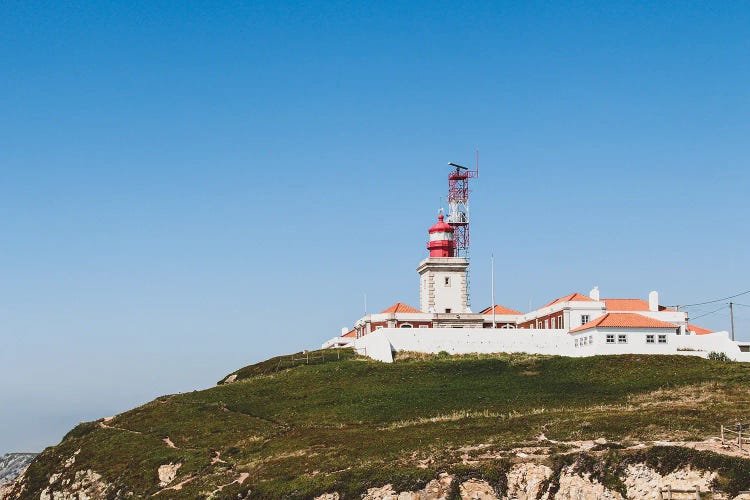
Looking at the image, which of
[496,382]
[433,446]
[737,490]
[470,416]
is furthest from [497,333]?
[737,490]

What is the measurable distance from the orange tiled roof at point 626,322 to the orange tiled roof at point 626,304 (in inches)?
362

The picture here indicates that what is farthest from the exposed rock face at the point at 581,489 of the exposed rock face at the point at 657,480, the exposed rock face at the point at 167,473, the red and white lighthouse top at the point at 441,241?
the red and white lighthouse top at the point at 441,241

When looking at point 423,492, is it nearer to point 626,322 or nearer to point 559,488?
point 559,488

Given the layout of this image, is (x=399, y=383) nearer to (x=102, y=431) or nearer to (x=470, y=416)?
(x=470, y=416)

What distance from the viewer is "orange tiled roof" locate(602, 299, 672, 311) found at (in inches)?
4131

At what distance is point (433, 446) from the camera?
62.6 m

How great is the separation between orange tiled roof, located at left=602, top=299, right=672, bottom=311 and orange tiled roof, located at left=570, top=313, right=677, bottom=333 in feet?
30.2

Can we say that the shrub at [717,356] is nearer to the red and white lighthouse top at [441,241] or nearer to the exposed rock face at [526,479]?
the red and white lighthouse top at [441,241]

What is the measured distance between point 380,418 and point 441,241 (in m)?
36.8

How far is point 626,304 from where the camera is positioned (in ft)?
347

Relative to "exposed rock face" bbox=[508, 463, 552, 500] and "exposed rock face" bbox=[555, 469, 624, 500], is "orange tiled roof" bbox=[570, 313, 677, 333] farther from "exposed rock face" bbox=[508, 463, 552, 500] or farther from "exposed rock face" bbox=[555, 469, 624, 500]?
"exposed rock face" bbox=[555, 469, 624, 500]

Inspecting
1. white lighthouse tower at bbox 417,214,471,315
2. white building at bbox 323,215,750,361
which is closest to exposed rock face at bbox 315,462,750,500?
white building at bbox 323,215,750,361

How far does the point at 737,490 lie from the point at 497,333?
4816 cm

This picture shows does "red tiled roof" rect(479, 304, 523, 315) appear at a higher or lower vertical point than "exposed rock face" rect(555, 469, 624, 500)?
higher
